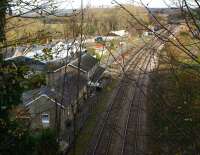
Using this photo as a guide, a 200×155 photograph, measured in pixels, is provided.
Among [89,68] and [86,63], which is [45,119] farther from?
[86,63]

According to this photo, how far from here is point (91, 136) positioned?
1844 centimetres

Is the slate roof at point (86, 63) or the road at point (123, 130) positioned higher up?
the slate roof at point (86, 63)

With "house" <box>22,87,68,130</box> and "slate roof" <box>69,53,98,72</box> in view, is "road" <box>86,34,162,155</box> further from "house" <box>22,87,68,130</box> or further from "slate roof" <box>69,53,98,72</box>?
"slate roof" <box>69,53,98,72</box>

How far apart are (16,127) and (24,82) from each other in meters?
0.98

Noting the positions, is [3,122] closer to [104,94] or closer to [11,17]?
[11,17]

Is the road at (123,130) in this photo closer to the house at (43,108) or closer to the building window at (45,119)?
the house at (43,108)

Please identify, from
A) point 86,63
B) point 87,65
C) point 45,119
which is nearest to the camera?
point 45,119

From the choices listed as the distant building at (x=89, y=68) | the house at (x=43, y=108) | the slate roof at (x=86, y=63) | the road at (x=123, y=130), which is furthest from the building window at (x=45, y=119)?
the slate roof at (x=86, y=63)

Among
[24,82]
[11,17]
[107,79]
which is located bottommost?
[107,79]

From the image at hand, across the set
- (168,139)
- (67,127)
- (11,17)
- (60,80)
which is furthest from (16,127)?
(60,80)

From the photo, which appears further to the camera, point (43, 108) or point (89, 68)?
point (89, 68)

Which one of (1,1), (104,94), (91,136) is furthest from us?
(104,94)

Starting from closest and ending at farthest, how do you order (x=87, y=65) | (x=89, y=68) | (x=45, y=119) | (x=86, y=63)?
(x=45, y=119)
(x=89, y=68)
(x=87, y=65)
(x=86, y=63)

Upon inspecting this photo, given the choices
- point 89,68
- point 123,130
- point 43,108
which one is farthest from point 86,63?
point 123,130
